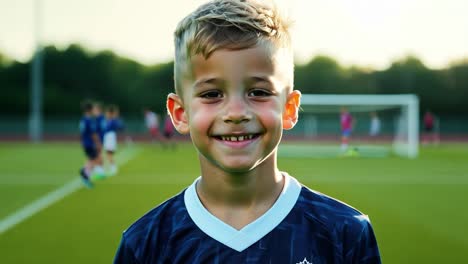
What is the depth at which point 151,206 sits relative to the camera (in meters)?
8.34

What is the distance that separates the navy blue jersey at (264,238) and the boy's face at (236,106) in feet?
0.75

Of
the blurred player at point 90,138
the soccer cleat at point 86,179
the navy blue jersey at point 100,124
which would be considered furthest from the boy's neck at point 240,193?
the navy blue jersey at point 100,124

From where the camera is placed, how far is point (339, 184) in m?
11.2

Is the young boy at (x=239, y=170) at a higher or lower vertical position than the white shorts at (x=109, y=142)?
higher

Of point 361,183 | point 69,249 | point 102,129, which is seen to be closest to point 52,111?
point 102,129

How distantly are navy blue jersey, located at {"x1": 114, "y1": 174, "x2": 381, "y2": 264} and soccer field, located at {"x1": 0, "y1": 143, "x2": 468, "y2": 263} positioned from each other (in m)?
3.67

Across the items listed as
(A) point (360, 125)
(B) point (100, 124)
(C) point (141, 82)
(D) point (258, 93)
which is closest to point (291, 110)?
(D) point (258, 93)

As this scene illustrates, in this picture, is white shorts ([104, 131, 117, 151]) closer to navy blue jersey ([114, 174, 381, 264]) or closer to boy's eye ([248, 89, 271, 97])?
navy blue jersey ([114, 174, 381, 264])

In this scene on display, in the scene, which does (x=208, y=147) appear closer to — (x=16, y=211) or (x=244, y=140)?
(x=244, y=140)

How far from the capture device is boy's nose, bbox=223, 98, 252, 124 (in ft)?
5.26

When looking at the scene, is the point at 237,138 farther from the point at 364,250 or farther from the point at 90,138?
the point at 90,138

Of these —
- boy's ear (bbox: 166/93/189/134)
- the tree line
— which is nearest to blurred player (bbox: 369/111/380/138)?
the tree line

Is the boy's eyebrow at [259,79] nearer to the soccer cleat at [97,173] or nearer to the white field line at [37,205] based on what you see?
the white field line at [37,205]

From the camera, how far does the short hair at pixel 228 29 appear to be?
1.63 m
